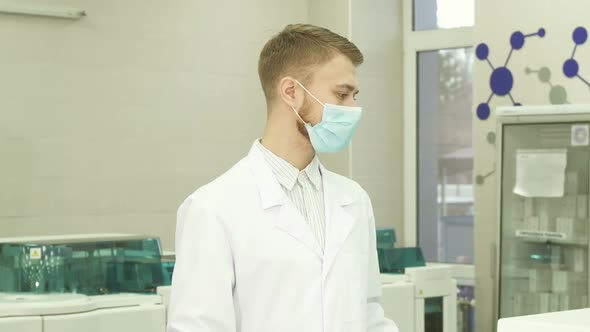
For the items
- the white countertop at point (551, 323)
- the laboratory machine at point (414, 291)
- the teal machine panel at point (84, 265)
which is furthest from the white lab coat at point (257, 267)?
the laboratory machine at point (414, 291)

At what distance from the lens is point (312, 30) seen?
2.10m

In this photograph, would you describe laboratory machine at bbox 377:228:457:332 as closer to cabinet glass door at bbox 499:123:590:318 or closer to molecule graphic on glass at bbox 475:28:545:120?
cabinet glass door at bbox 499:123:590:318

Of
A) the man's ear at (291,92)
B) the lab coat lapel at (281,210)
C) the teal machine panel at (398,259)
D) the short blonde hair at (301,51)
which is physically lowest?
the teal machine panel at (398,259)

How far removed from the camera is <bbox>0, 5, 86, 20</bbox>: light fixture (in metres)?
5.00

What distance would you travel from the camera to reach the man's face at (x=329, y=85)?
207 cm

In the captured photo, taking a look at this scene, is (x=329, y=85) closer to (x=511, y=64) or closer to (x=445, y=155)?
(x=511, y=64)

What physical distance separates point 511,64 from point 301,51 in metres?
3.77

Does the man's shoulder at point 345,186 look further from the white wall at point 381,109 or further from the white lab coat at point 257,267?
the white wall at point 381,109

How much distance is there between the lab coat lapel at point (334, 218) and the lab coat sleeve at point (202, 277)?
23cm

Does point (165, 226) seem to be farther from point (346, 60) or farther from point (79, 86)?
point (346, 60)

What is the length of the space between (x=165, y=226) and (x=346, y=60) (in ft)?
12.2

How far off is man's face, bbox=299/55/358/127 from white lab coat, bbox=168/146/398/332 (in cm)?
19

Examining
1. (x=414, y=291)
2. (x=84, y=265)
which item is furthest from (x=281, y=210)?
(x=414, y=291)

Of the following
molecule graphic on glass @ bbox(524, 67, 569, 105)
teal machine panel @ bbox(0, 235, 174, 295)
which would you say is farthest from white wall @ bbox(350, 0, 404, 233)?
teal machine panel @ bbox(0, 235, 174, 295)
